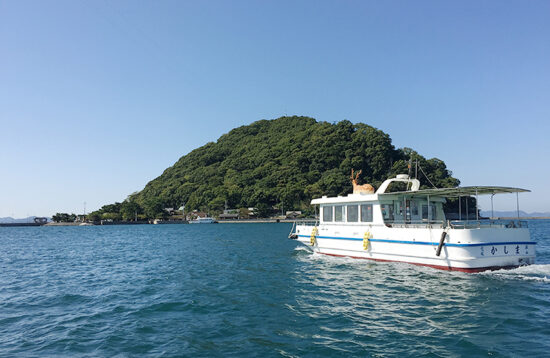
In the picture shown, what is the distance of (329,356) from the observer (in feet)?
24.2

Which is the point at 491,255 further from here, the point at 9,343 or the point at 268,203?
the point at 268,203

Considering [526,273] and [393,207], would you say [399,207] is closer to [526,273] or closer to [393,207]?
[393,207]

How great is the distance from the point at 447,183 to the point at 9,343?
111839 millimetres

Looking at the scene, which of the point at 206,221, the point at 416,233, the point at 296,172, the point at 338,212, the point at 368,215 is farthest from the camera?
the point at 296,172

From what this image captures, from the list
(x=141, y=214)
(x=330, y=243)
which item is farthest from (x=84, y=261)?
Answer: (x=141, y=214)

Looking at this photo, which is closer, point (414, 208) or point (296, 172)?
point (414, 208)

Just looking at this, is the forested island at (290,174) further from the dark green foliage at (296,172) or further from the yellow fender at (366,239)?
the yellow fender at (366,239)

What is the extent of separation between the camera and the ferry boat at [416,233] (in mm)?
15250

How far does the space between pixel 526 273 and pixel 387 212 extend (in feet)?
22.0

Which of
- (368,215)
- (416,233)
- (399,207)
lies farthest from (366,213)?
(416,233)

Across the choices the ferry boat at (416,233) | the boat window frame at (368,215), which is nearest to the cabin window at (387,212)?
the ferry boat at (416,233)

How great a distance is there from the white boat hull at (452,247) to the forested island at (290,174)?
9408 cm

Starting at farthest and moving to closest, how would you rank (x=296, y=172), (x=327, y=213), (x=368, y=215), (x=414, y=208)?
(x=296, y=172), (x=327, y=213), (x=414, y=208), (x=368, y=215)

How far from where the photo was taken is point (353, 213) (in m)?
20.5
